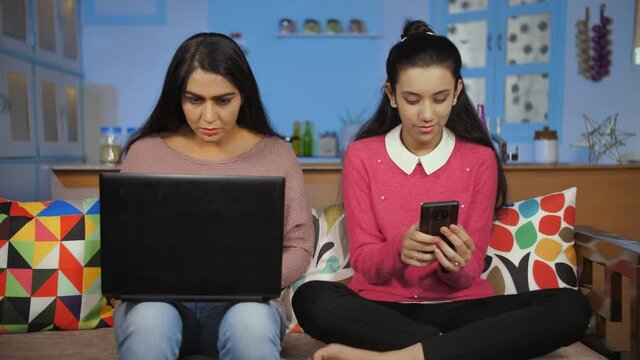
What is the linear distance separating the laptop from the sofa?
26 cm

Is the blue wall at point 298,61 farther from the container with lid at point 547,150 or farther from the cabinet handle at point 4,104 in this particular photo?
the cabinet handle at point 4,104

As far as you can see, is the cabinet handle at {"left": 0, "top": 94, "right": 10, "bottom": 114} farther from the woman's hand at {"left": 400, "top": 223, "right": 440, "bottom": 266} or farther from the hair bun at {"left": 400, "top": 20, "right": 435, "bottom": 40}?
the woman's hand at {"left": 400, "top": 223, "right": 440, "bottom": 266}

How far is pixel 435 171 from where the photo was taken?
153cm

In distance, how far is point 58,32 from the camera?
3.31 metres

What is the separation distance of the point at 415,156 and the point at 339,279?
388mm

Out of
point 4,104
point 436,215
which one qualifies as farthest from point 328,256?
point 4,104

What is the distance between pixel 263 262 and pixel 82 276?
0.71 metres

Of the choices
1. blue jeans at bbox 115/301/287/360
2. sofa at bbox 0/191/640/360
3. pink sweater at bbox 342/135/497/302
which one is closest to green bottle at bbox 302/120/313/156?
sofa at bbox 0/191/640/360

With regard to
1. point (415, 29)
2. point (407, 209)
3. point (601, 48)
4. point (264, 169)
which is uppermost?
point (601, 48)

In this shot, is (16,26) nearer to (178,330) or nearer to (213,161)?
(213,161)

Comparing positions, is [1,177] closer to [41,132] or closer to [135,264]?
[41,132]

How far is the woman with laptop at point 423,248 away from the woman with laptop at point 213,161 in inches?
5.5

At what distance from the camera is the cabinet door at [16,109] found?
103 inches

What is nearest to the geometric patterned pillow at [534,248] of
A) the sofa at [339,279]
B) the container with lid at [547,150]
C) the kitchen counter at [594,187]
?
the sofa at [339,279]
